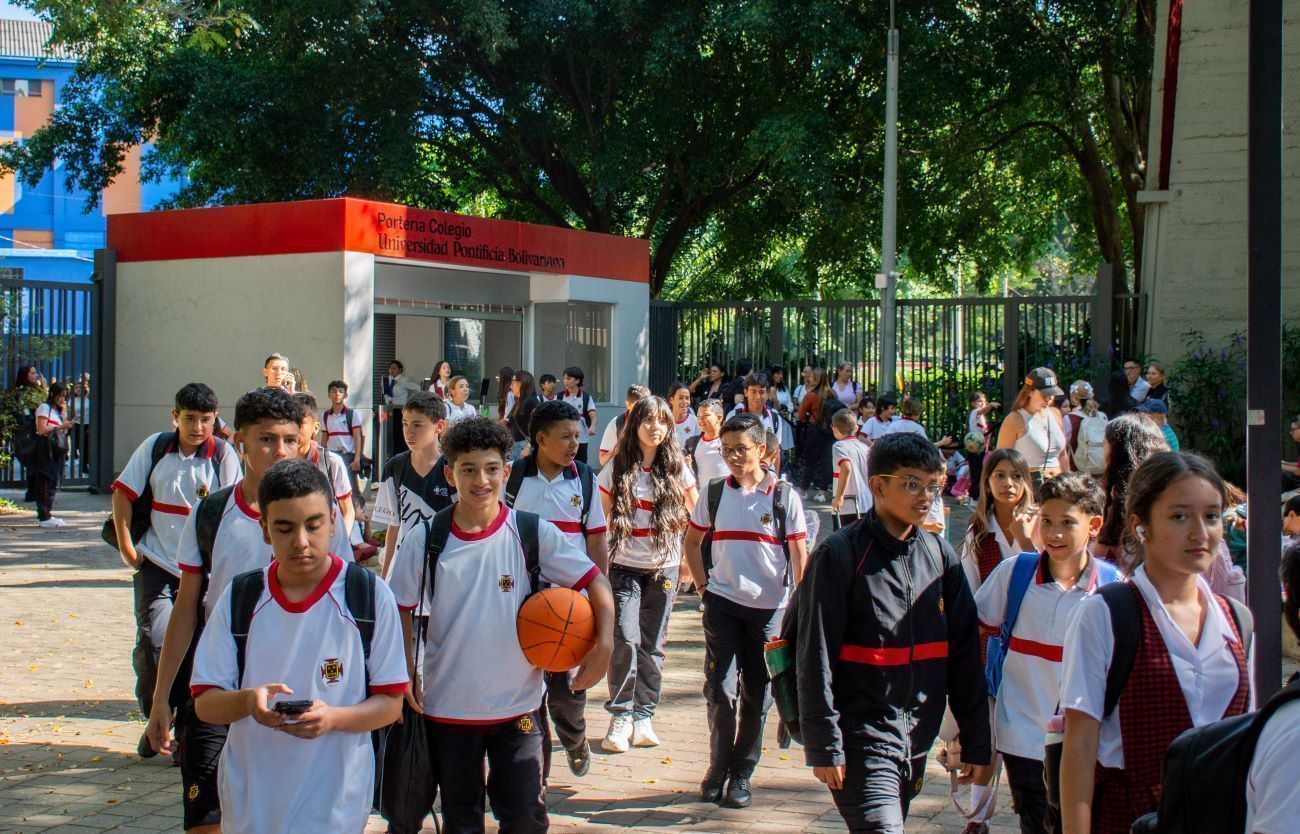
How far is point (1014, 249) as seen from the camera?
99.0 ft

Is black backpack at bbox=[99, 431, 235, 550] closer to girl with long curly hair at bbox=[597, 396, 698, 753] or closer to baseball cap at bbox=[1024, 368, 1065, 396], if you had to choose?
girl with long curly hair at bbox=[597, 396, 698, 753]

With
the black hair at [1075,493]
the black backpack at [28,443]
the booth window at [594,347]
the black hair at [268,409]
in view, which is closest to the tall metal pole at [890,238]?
the booth window at [594,347]

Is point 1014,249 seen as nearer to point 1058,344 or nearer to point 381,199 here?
point 1058,344

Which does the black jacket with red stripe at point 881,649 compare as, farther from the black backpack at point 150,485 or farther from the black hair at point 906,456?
the black backpack at point 150,485

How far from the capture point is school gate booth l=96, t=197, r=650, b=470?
18484mm

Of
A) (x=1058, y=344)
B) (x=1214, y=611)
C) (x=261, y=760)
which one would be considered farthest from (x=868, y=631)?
(x=1058, y=344)

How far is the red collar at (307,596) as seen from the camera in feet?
12.3

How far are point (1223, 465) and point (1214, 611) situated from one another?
51.0ft

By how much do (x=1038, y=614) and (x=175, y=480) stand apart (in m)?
3.99

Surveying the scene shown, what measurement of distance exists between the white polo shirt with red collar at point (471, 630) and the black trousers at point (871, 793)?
104 centimetres

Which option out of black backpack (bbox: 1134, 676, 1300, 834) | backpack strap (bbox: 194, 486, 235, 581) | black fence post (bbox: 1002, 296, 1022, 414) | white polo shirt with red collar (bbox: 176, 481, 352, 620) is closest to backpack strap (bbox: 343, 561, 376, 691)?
white polo shirt with red collar (bbox: 176, 481, 352, 620)

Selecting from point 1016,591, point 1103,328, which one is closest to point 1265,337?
point 1016,591

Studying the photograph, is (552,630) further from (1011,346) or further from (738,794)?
(1011,346)

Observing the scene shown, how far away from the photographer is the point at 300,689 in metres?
3.69
